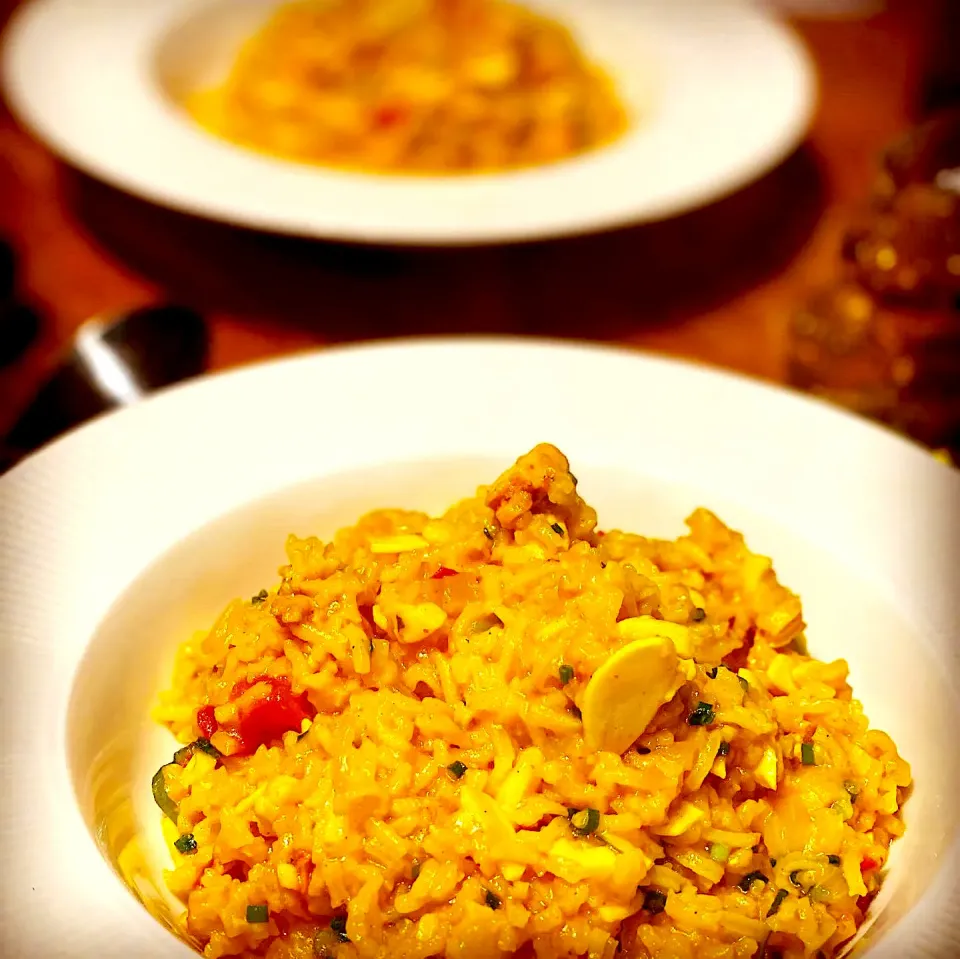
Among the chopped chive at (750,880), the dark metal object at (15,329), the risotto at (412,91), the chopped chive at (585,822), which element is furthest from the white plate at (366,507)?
the risotto at (412,91)

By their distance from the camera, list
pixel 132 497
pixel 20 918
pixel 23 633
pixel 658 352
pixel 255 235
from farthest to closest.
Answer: pixel 255 235 → pixel 658 352 → pixel 132 497 → pixel 23 633 → pixel 20 918

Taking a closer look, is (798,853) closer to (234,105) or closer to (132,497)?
(132,497)

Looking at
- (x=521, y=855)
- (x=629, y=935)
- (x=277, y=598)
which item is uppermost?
(x=277, y=598)

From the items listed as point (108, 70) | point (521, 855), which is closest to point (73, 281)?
point (108, 70)

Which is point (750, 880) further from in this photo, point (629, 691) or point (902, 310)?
point (902, 310)

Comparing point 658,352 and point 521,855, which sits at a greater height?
point 521,855

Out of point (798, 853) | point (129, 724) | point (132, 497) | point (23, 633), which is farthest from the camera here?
point (132, 497)

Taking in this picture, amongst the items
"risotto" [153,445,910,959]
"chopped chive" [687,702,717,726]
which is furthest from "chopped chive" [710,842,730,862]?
"chopped chive" [687,702,717,726]

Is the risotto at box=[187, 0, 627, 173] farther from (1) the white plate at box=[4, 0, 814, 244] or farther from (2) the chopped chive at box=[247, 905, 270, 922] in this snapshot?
(2) the chopped chive at box=[247, 905, 270, 922]
